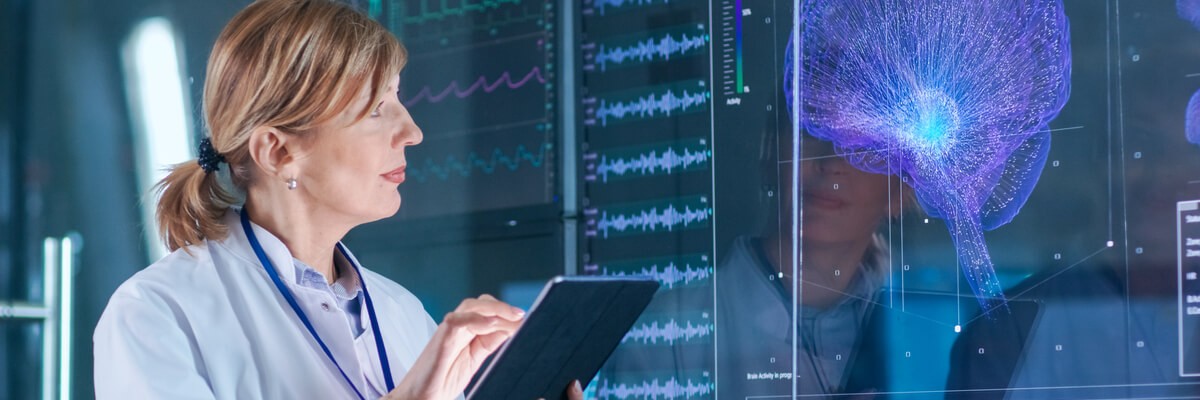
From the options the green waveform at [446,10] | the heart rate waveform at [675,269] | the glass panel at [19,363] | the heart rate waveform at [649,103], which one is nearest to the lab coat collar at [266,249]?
the heart rate waveform at [675,269]

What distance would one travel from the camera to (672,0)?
272 cm

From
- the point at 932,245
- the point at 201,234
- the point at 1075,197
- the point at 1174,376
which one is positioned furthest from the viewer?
the point at 932,245

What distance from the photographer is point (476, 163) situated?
9.91ft

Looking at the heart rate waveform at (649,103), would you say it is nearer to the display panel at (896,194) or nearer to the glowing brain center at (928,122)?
the display panel at (896,194)

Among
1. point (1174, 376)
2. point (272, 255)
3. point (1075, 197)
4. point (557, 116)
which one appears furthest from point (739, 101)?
point (272, 255)

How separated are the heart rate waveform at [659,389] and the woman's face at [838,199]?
0.40 metres

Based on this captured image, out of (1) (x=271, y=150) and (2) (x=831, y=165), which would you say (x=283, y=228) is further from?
(2) (x=831, y=165)

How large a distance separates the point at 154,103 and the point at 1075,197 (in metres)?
2.29

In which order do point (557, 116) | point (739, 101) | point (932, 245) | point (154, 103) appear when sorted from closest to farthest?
1. point (932, 245)
2. point (739, 101)
3. point (557, 116)
4. point (154, 103)

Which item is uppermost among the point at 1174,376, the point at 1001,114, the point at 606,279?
the point at 1001,114

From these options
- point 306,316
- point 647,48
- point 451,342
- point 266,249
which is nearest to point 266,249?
point 266,249

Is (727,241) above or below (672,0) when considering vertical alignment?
below

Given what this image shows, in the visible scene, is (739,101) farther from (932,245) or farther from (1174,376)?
(1174,376)

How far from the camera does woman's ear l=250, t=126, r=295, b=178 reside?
5.48 feet
